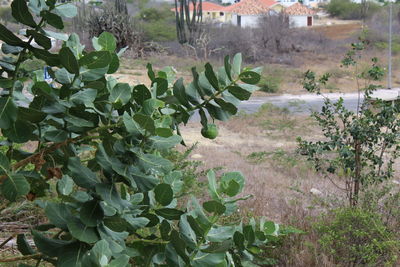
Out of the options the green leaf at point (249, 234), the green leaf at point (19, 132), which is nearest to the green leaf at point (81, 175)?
the green leaf at point (19, 132)

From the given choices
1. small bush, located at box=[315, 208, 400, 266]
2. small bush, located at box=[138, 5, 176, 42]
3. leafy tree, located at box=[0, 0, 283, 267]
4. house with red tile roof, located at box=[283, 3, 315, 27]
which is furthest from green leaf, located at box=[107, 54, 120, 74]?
house with red tile roof, located at box=[283, 3, 315, 27]

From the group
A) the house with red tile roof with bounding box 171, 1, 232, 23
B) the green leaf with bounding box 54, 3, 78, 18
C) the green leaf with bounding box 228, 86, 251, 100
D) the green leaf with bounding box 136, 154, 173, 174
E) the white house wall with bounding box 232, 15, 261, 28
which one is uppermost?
the green leaf with bounding box 54, 3, 78, 18

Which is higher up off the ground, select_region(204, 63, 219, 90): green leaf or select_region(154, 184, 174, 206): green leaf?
select_region(204, 63, 219, 90): green leaf

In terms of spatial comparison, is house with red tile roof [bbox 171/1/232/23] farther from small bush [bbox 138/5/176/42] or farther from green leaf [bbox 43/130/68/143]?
green leaf [bbox 43/130/68/143]

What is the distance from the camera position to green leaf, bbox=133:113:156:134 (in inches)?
35.5

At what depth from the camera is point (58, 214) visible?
993 millimetres

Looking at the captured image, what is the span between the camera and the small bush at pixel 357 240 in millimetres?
3533

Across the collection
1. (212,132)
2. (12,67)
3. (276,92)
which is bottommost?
(276,92)

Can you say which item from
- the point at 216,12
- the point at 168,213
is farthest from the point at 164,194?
the point at 216,12

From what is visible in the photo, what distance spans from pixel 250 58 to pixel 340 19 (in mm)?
17548

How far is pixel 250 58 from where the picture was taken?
30531 mm

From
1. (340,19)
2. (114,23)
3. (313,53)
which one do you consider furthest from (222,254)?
(340,19)

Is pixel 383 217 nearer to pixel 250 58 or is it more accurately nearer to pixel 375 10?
pixel 250 58

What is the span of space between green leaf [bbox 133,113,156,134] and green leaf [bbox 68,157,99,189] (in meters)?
0.14
